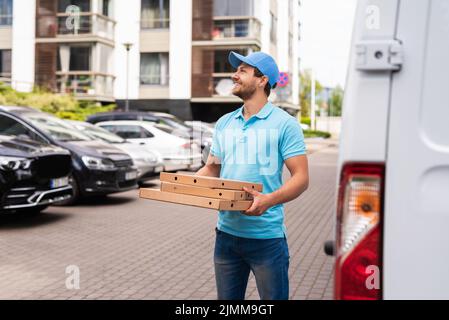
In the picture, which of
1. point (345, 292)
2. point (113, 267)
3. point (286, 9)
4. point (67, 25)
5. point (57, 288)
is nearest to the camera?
point (345, 292)

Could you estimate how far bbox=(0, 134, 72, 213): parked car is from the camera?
8.03 metres

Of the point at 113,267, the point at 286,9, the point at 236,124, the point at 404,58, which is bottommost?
the point at 113,267

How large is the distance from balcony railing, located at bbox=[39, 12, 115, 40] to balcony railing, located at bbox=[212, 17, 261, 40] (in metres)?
6.23

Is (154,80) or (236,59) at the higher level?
(154,80)

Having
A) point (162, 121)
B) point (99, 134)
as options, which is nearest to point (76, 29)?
point (162, 121)

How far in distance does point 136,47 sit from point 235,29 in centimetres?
584

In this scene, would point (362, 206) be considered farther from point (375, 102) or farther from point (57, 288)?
point (57, 288)

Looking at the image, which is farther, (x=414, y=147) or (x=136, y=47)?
(x=136, y=47)

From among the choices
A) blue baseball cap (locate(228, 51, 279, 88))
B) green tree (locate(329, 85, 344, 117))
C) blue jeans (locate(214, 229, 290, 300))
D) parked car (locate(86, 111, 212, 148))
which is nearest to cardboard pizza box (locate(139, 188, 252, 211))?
blue jeans (locate(214, 229, 290, 300))

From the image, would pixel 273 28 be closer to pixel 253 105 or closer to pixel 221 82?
pixel 221 82

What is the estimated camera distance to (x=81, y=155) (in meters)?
10.5
